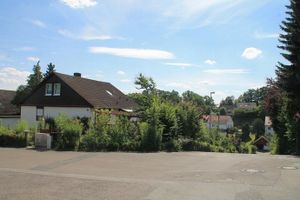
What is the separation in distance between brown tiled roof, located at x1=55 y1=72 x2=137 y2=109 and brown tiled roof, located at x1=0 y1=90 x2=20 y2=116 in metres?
12.8

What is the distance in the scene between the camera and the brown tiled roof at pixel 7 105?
6031 centimetres

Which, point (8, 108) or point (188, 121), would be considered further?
point (8, 108)

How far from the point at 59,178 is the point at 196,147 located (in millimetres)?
11148

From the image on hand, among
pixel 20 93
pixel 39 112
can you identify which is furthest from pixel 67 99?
pixel 20 93

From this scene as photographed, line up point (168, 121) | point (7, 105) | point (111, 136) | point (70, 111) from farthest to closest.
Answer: point (7, 105)
point (70, 111)
point (168, 121)
point (111, 136)

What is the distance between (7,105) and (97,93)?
62.4 feet

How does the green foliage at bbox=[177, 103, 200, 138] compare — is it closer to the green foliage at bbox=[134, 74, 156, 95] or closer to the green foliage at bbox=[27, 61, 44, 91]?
the green foliage at bbox=[134, 74, 156, 95]

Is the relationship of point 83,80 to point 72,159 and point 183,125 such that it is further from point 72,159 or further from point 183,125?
point 72,159

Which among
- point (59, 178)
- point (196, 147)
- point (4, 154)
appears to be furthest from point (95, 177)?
point (196, 147)

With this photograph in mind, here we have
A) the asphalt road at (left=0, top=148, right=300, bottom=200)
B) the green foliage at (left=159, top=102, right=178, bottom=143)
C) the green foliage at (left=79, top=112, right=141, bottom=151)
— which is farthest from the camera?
the green foliage at (left=159, top=102, right=178, bottom=143)

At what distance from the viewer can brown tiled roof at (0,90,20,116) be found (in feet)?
198

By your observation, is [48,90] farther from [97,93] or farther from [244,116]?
[244,116]

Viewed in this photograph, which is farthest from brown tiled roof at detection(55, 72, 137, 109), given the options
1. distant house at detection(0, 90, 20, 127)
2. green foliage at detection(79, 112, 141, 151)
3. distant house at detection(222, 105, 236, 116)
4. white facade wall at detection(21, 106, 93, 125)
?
distant house at detection(222, 105, 236, 116)

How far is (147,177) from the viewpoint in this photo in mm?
13922
